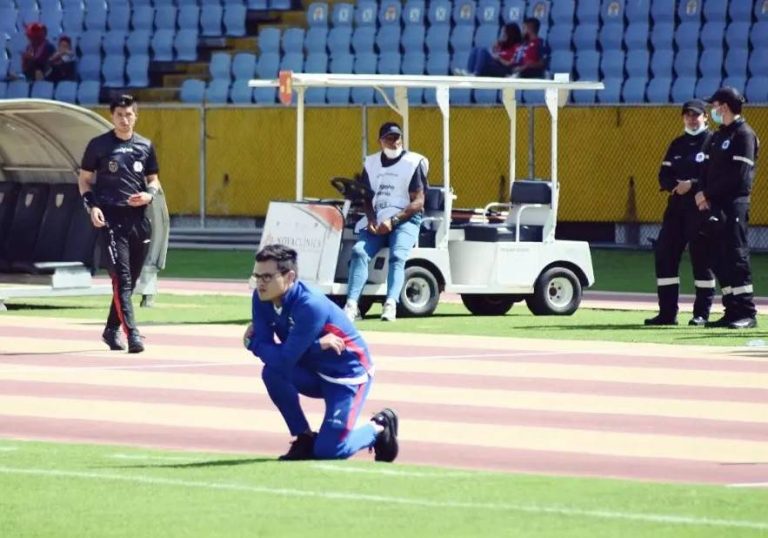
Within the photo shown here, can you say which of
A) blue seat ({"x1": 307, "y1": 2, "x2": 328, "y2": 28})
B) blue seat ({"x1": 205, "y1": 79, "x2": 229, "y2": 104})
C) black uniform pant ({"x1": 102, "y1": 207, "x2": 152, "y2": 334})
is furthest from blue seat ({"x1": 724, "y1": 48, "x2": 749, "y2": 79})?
black uniform pant ({"x1": 102, "y1": 207, "x2": 152, "y2": 334})

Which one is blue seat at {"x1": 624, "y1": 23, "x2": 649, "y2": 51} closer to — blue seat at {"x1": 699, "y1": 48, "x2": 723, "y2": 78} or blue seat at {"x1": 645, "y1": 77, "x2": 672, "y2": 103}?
blue seat at {"x1": 645, "y1": 77, "x2": 672, "y2": 103}

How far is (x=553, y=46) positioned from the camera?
1270 inches

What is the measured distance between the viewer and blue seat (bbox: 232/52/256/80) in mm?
35344

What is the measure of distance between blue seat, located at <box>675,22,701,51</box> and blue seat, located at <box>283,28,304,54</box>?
263 inches

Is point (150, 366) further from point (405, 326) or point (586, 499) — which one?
point (586, 499)

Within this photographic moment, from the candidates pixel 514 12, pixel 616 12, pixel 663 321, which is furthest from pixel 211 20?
pixel 663 321

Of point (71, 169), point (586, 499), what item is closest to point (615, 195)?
point (71, 169)

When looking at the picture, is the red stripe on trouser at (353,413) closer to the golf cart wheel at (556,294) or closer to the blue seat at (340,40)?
the golf cart wheel at (556,294)

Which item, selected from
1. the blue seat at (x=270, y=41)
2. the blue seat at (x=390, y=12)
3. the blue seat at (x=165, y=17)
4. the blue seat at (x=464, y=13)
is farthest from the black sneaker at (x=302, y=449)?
the blue seat at (x=165, y=17)

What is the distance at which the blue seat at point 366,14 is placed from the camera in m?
34.6

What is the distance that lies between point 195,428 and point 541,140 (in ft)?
62.2

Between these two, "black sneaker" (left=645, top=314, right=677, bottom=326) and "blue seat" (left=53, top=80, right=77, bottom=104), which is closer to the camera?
"black sneaker" (left=645, top=314, right=677, bottom=326)

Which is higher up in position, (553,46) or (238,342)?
(553,46)

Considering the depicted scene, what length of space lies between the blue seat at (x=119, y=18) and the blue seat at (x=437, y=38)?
257 inches
